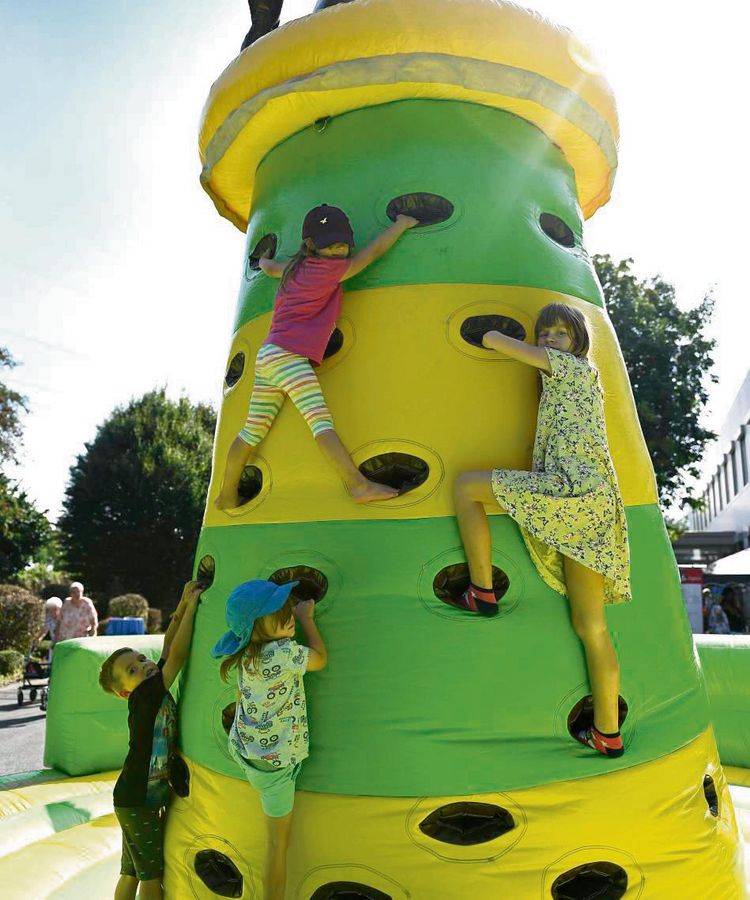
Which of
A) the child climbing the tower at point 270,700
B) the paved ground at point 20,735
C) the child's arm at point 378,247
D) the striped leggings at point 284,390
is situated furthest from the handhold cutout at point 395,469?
the paved ground at point 20,735

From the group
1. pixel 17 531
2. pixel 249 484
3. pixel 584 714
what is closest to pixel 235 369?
pixel 249 484

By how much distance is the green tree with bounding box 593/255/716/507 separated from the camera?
17.5 m

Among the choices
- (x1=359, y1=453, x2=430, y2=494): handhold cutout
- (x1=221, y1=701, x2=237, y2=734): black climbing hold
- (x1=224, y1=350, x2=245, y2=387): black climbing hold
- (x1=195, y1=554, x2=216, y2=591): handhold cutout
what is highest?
(x1=224, y1=350, x2=245, y2=387): black climbing hold

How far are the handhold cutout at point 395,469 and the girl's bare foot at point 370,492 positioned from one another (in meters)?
0.15

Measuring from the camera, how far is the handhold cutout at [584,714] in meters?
3.21

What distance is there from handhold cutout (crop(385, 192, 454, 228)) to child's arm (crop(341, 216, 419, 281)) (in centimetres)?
14

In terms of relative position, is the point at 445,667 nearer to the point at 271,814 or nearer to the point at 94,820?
the point at 271,814

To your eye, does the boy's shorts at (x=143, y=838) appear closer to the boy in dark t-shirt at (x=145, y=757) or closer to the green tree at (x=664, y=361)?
the boy in dark t-shirt at (x=145, y=757)

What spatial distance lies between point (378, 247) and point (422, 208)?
45 centimetres

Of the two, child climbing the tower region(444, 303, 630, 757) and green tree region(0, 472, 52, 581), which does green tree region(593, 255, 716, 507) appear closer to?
child climbing the tower region(444, 303, 630, 757)

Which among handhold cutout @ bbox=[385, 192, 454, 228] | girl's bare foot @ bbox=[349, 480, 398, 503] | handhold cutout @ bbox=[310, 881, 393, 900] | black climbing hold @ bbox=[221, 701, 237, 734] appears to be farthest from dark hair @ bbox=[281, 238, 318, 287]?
handhold cutout @ bbox=[310, 881, 393, 900]

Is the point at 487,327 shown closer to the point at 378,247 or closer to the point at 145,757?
the point at 378,247

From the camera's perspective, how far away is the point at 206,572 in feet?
13.1

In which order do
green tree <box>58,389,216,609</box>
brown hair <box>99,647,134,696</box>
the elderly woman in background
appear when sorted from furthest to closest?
1. green tree <box>58,389,216,609</box>
2. the elderly woman in background
3. brown hair <box>99,647,134,696</box>
